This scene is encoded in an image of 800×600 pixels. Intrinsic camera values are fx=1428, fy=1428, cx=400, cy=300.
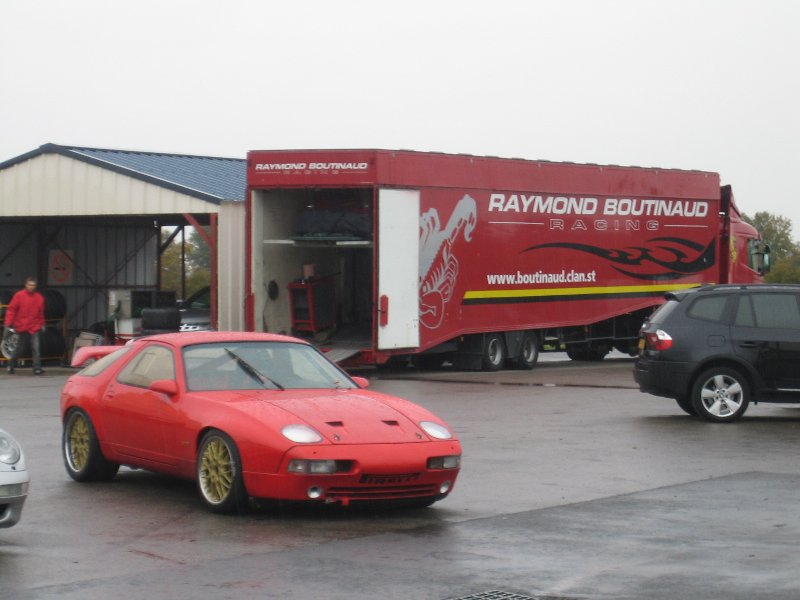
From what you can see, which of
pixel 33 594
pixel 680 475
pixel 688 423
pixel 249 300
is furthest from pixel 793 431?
pixel 249 300

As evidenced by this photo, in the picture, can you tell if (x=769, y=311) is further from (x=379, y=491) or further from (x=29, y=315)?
(x=29, y=315)

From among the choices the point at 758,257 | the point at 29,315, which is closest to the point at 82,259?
the point at 29,315

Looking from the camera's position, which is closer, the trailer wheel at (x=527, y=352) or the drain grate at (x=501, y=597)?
the drain grate at (x=501, y=597)

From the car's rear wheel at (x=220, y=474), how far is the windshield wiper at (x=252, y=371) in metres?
0.85

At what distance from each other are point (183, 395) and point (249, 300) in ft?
49.8

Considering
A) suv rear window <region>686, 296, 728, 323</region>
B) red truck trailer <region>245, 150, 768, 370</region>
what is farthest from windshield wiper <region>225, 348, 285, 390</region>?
red truck trailer <region>245, 150, 768, 370</region>

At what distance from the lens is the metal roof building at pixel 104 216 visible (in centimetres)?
2769

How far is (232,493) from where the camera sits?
32.0 feet

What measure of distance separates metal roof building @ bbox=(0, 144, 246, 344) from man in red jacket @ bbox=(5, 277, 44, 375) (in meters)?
2.76

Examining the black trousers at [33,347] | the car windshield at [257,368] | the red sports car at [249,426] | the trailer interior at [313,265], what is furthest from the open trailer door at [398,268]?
the car windshield at [257,368]

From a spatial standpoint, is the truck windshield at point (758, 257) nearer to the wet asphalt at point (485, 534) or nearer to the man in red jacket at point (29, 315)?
the man in red jacket at point (29, 315)

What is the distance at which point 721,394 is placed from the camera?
1669 centimetres

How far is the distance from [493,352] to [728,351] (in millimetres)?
10722

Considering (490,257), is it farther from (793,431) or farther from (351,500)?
(351,500)
